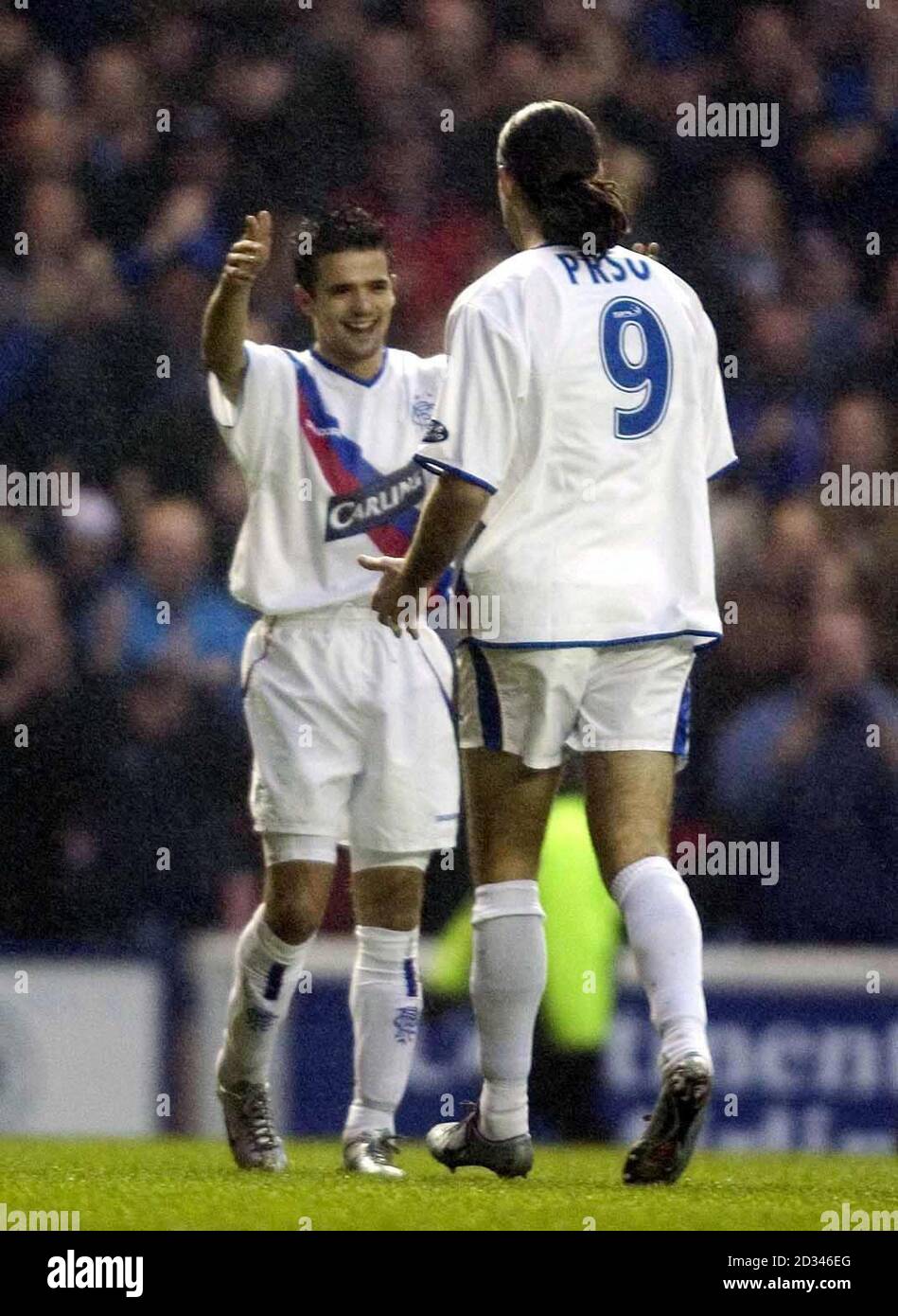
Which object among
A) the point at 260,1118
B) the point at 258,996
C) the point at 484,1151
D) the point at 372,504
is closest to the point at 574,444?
the point at 372,504

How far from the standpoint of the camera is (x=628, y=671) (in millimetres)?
4348

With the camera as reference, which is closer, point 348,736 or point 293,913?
point 293,913

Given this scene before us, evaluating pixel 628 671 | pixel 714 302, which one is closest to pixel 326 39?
pixel 714 302

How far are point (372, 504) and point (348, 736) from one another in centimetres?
44

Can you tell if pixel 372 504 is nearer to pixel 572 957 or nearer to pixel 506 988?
pixel 506 988

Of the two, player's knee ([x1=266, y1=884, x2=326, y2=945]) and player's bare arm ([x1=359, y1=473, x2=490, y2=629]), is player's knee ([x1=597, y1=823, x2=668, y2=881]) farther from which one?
player's knee ([x1=266, y1=884, x2=326, y2=945])

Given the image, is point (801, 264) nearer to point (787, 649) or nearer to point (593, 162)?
point (787, 649)

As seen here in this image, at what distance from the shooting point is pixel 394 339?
8039 mm

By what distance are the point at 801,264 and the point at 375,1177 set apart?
14.4 ft

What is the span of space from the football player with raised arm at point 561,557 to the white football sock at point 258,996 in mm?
638

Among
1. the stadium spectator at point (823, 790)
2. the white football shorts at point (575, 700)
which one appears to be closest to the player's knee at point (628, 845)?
the white football shorts at point (575, 700)

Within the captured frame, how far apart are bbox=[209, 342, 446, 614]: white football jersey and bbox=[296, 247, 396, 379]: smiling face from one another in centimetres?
4

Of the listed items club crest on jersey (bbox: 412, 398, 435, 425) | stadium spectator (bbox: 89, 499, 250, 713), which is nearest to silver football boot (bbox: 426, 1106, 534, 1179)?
club crest on jersey (bbox: 412, 398, 435, 425)

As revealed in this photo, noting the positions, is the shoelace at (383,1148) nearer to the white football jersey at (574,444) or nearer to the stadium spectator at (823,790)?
the white football jersey at (574,444)
